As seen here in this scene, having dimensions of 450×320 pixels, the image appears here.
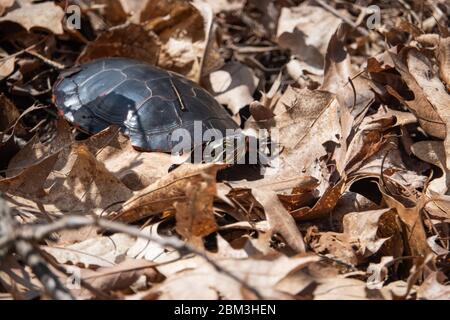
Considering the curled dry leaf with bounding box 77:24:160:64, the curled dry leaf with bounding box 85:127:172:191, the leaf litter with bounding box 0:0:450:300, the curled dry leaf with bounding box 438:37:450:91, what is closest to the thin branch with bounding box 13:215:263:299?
the leaf litter with bounding box 0:0:450:300

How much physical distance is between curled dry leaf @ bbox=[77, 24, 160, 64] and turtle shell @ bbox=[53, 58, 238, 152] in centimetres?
44

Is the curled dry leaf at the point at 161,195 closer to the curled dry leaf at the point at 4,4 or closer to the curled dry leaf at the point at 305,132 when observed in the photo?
the curled dry leaf at the point at 305,132

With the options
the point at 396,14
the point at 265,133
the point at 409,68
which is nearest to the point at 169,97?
the point at 265,133

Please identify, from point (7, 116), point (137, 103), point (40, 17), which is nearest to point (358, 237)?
point (137, 103)

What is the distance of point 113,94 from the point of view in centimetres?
361

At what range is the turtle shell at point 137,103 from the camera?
339 cm

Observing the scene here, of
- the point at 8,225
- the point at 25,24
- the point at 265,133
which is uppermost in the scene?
the point at 8,225

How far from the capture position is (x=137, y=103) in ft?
11.5

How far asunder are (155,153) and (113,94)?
62cm

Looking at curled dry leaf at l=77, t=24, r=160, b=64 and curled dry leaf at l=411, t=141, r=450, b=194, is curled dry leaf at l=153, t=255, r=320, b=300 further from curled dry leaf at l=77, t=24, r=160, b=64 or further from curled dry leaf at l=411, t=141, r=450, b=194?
curled dry leaf at l=77, t=24, r=160, b=64

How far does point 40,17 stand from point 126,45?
66cm

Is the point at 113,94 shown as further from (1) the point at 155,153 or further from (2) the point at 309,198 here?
(2) the point at 309,198

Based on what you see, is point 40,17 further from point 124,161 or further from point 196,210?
point 196,210

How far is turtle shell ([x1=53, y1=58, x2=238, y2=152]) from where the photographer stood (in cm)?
339
